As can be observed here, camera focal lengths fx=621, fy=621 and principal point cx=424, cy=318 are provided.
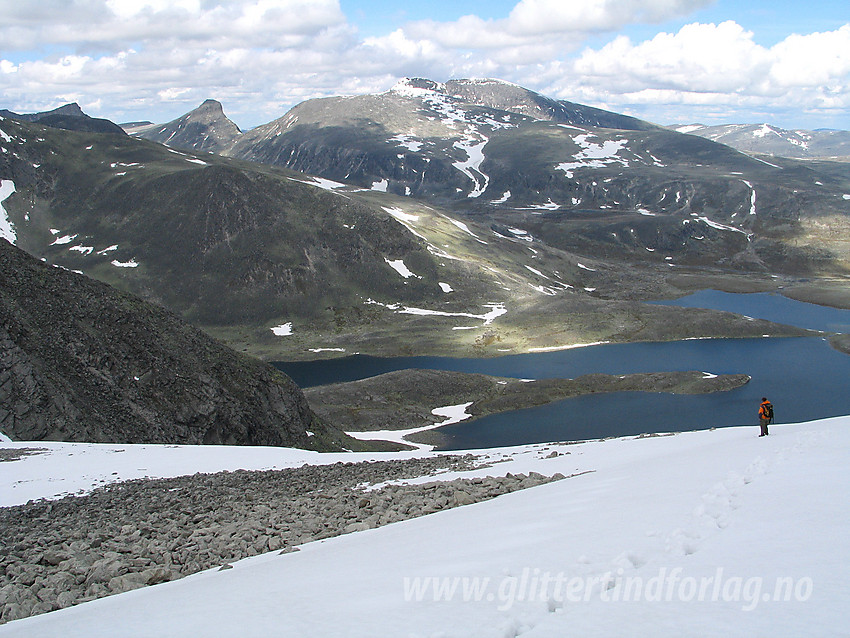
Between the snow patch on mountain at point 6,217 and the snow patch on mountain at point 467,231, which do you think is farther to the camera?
the snow patch on mountain at point 467,231

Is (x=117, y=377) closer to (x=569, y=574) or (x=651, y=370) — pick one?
(x=569, y=574)

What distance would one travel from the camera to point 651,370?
101000mm

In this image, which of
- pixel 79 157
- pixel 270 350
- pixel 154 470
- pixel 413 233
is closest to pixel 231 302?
pixel 270 350

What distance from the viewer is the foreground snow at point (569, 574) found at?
24.6 feet

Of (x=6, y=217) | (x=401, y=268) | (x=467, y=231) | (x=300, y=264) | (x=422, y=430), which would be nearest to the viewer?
(x=422, y=430)

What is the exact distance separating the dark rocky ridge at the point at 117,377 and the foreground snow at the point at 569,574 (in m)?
28.1

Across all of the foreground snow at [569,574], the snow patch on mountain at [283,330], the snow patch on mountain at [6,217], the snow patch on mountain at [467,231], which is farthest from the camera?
the snow patch on mountain at [467,231]

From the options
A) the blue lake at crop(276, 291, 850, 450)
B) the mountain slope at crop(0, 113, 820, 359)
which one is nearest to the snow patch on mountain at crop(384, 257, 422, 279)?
the mountain slope at crop(0, 113, 820, 359)

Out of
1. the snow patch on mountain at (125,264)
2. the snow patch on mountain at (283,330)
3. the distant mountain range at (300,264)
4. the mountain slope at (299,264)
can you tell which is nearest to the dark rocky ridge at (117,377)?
the mountain slope at (299,264)

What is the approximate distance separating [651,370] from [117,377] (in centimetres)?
8284

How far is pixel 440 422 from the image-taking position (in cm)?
7612

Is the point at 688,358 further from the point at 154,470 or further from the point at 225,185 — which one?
the point at 225,185

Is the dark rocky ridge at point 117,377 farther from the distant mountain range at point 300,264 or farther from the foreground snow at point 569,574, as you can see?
the distant mountain range at point 300,264

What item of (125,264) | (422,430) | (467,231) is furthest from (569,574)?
(467,231)
